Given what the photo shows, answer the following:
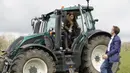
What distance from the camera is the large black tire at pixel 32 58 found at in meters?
9.44

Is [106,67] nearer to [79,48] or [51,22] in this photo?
[79,48]

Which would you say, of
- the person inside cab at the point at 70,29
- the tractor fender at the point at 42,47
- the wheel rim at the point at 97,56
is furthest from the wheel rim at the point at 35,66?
the wheel rim at the point at 97,56

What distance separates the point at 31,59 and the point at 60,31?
1496 mm

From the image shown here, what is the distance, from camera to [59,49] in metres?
10.7

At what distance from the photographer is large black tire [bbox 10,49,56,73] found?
944cm

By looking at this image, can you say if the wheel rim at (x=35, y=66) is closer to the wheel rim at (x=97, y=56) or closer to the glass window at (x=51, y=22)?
the glass window at (x=51, y=22)

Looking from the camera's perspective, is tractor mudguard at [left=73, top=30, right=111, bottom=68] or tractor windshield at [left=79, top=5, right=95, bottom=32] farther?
tractor windshield at [left=79, top=5, right=95, bottom=32]

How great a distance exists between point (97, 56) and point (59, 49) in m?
1.39

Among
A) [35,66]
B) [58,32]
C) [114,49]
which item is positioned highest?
[58,32]

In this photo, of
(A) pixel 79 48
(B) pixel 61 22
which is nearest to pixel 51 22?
(B) pixel 61 22

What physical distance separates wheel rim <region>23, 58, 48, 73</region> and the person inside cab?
1185mm

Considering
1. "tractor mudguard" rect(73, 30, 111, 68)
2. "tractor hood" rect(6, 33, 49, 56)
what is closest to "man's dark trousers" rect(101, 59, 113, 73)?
"tractor mudguard" rect(73, 30, 111, 68)

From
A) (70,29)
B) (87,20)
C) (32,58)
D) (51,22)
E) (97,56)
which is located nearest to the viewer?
(32,58)

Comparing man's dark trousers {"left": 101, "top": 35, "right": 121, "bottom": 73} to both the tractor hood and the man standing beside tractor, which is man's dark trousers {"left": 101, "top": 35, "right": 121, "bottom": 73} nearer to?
the man standing beside tractor
